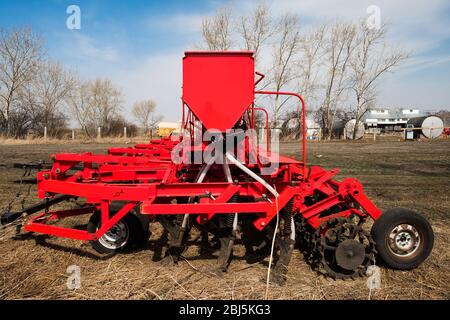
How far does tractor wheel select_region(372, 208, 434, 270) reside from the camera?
3.75 metres

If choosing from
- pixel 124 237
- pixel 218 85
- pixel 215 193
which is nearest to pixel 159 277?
pixel 124 237

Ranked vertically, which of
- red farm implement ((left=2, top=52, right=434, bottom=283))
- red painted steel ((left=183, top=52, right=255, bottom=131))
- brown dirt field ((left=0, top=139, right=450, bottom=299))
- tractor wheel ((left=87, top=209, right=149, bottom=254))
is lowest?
brown dirt field ((left=0, top=139, right=450, bottom=299))

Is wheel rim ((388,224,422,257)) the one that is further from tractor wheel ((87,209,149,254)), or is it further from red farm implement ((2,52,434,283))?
tractor wheel ((87,209,149,254))

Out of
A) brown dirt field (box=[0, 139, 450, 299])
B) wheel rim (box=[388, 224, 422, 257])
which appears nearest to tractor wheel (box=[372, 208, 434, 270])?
wheel rim (box=[388, 224, 422, 257])

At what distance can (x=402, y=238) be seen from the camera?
12.6ft

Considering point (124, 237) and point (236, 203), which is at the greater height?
point (236, 203)

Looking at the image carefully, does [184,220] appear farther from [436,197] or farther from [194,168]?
[436,197]

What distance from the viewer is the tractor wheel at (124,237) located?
434 cm

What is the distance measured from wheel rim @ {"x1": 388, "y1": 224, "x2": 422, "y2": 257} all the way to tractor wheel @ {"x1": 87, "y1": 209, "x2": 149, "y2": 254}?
10.5ft

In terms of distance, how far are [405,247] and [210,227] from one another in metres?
2.39

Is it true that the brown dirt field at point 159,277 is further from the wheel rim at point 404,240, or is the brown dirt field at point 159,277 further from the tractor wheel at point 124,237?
the wheel rim at point 404,240

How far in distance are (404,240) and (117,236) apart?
3725mm

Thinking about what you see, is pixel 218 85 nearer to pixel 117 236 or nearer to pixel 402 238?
pixel 117 236

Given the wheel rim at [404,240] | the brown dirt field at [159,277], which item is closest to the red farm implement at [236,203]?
the wheel rim at [404,240]
